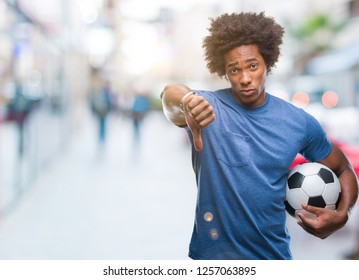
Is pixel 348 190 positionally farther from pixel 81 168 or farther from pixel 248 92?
pixel 81 168

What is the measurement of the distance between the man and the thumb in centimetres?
2

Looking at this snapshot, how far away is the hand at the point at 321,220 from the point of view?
2.04m

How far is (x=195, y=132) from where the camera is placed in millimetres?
1837

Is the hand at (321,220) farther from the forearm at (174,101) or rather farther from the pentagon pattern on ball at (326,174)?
the forearm at (174,101)

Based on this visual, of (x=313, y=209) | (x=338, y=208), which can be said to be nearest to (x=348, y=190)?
(x=338, y=208)

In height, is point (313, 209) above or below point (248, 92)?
below

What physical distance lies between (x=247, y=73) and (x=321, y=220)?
0.51 meters

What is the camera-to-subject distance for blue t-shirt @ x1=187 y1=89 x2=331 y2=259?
1.98 m

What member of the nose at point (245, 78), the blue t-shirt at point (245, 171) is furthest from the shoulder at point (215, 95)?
the nose at point (245, 78)

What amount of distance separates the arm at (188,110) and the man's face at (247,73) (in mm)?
173

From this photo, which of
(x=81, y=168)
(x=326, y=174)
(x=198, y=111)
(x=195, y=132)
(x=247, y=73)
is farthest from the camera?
(x=81, y=168)

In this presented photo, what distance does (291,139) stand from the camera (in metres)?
2.03
